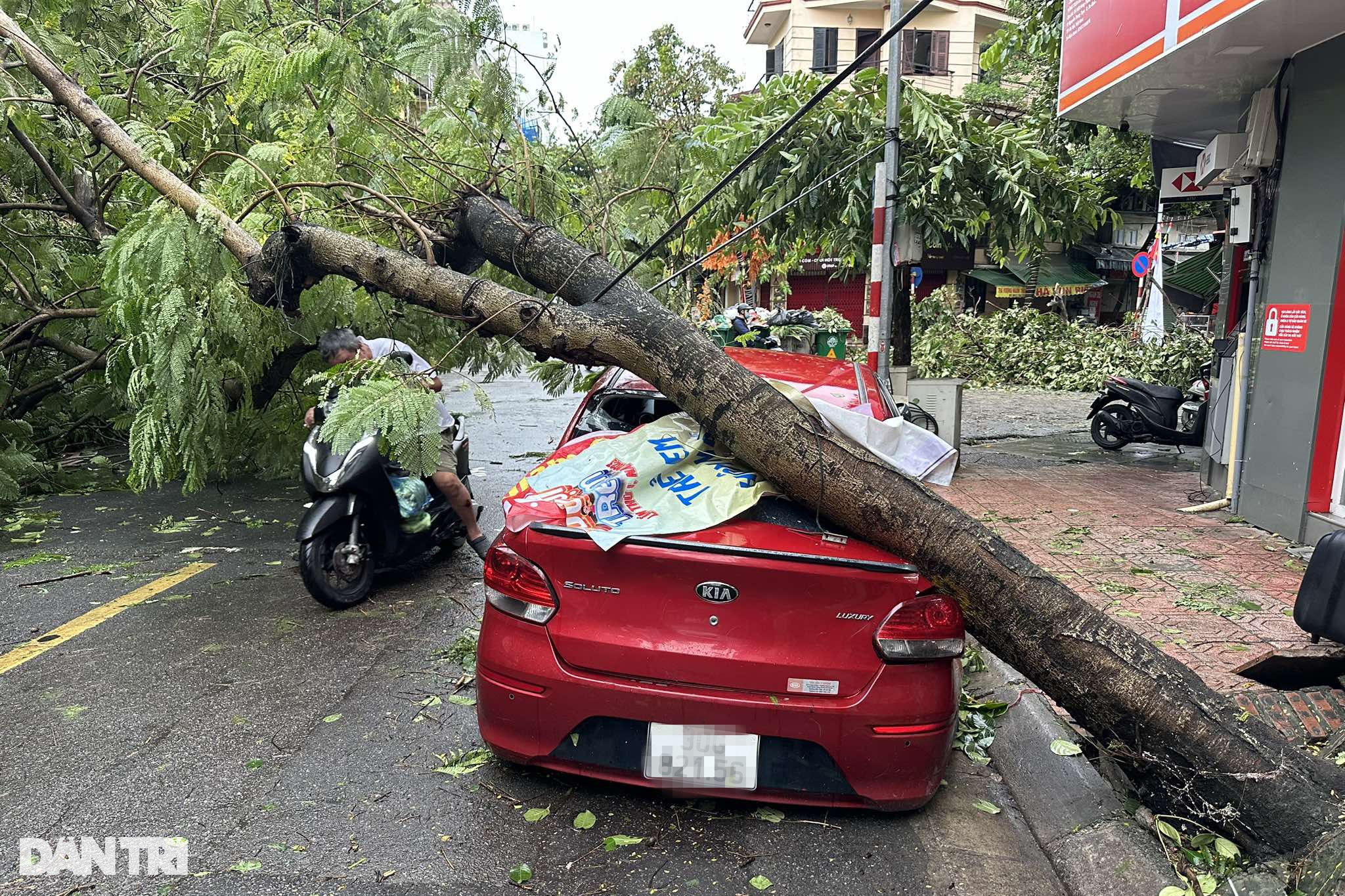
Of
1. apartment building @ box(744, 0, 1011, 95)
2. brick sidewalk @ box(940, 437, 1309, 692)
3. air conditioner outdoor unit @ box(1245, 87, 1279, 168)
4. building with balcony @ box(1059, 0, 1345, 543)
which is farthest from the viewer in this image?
apartment building @ box(744, 0, 1011, 95)

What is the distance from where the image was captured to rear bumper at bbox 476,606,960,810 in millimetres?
2961

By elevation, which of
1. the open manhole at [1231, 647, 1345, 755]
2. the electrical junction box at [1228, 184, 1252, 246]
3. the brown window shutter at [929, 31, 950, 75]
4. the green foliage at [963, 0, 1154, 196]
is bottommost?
the open manhole at [1231, 647, 1345, 755]

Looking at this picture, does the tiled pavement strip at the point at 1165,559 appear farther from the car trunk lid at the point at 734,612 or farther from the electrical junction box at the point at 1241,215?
the electrical junction box at the point at 1241,215

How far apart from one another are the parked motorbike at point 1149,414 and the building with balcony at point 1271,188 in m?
2.64

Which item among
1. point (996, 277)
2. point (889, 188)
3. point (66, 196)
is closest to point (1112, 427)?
point (889, 188)

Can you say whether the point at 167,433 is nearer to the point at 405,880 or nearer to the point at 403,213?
the point at 403,213

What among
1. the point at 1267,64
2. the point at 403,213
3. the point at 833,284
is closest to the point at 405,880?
the point at 403,213

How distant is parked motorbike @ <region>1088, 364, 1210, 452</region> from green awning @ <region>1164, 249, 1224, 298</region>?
4.08 metres

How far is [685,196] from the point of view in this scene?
790 centimetres

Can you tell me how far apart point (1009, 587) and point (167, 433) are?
511 centimetres

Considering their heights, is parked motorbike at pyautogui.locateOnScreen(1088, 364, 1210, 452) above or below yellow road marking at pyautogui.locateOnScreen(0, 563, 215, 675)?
above

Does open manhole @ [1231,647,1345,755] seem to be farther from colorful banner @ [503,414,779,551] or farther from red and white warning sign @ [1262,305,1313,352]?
red and white warning sign @ [1262,305,1313,352]

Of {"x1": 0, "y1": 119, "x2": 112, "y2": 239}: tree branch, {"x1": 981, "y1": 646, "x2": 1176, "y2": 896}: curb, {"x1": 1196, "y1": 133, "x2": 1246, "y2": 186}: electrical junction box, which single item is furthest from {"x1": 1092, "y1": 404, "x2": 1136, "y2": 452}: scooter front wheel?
{"x1": 0, "y1": 119, "x2": 112, "y2": 239}: tree branch

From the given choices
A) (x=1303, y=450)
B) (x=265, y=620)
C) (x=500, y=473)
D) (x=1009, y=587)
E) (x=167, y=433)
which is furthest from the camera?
(x=500, y=473)
